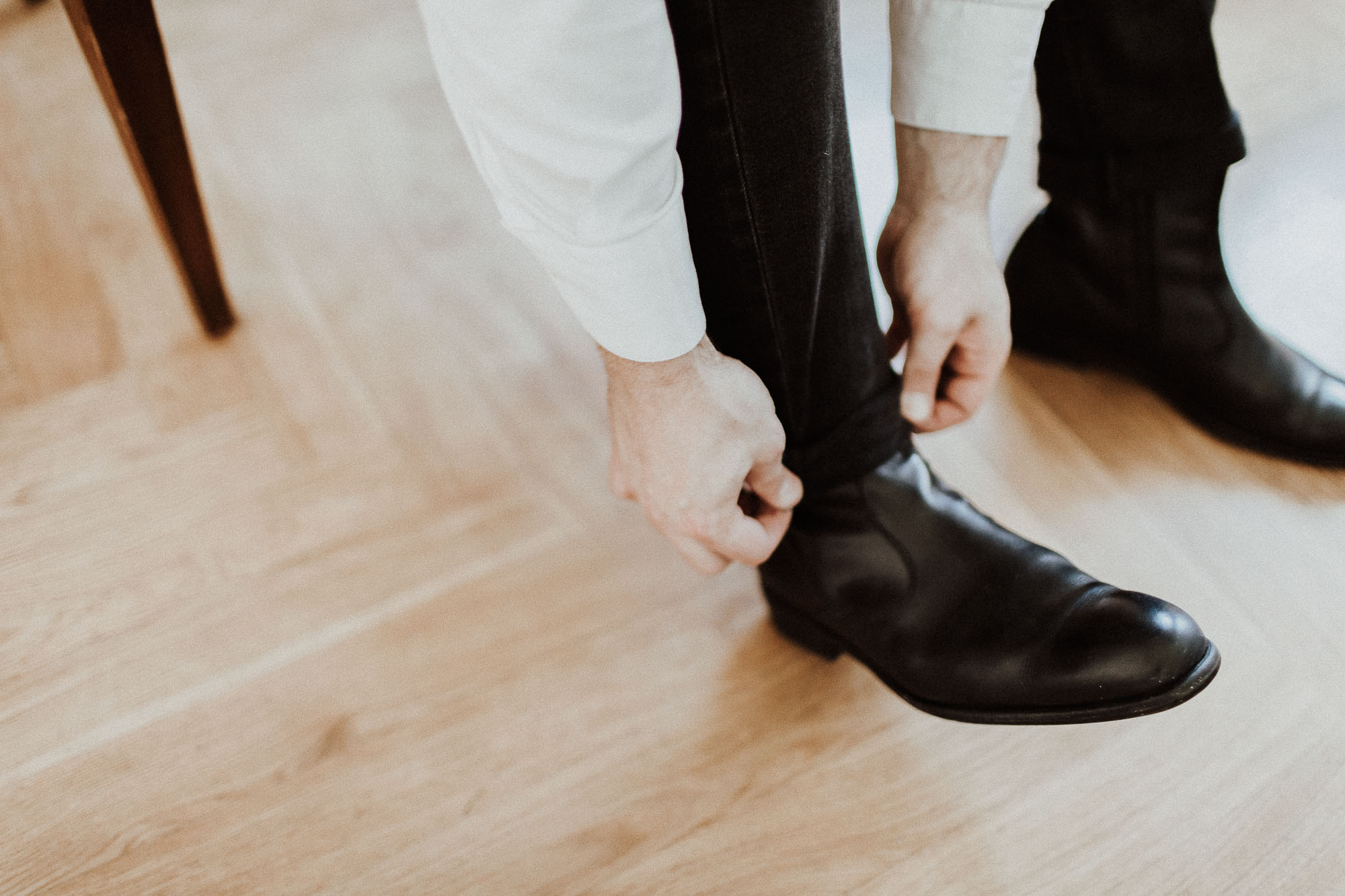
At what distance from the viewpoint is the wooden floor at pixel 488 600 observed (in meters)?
0.52

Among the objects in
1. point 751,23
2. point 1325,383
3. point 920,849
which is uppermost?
point 751,23

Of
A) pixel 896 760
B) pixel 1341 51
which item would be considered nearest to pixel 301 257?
pixel 896 760

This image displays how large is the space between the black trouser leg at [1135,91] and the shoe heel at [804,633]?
0.35 m

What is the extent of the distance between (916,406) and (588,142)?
0.80ft

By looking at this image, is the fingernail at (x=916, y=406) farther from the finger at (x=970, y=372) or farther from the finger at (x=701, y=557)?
the finger at (x=701, y=557)

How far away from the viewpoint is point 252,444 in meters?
0.70

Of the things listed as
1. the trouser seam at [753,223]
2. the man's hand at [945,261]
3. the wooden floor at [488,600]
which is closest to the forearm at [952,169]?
the man's hand at [945,261]

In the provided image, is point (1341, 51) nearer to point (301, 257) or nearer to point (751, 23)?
point (751, 23)

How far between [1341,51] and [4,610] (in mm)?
1214

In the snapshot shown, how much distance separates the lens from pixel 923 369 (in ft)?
1.59

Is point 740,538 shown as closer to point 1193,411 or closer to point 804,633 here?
point 804,633

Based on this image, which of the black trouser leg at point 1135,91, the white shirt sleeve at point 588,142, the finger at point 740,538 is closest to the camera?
the white shirt sleeve at point 588,142

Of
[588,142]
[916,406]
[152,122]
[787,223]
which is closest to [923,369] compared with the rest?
[916,406]

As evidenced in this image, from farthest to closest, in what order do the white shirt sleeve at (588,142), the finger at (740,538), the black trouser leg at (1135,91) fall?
the black trouser leg at (1135,91), the finger at (740,538), the white shirt sleeve at (588,142)
